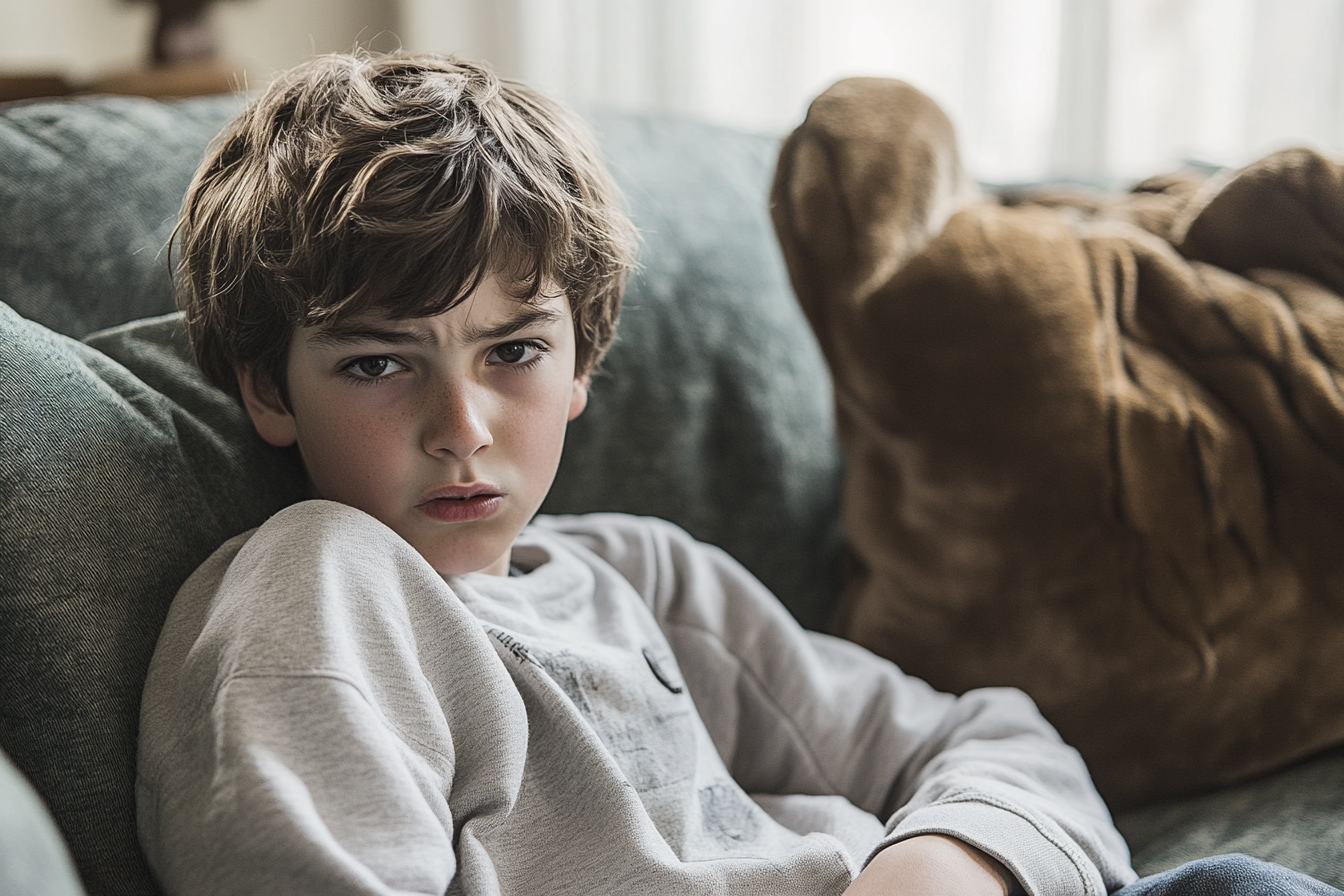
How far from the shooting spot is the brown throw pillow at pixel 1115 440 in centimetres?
92

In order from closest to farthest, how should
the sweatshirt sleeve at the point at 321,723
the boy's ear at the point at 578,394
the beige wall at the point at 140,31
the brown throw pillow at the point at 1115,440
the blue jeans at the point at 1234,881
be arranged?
the sweatshirt sleeve at the point at 321,723 < the blue jeans at the point at 1234,881 < the boy's ear at the point at 578,394 < the brown throw pillow at the point at 1115,440 < the beige wall at the point at 140,31

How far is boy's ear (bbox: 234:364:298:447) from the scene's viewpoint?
70cm

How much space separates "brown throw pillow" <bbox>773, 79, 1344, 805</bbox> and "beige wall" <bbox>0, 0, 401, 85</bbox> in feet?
4.22

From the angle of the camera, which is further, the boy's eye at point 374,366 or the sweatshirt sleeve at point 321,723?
the boy's eye at point 374,366

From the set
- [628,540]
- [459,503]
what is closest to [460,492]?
[459,503]

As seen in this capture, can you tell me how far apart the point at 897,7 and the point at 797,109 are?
0.27m

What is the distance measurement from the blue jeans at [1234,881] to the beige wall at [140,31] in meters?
1.75

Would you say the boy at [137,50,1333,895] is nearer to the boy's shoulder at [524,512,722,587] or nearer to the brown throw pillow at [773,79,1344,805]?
the boy's shoulder at [524,512,722,587]

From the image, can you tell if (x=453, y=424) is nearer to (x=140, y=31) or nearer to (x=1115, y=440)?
(x=1115, y=440)

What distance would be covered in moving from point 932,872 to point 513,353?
15.8 inches

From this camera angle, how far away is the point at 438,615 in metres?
0.60

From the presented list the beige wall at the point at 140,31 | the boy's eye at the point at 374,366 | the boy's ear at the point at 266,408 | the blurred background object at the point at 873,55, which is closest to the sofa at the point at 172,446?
the boy's ear at the point at 266,408

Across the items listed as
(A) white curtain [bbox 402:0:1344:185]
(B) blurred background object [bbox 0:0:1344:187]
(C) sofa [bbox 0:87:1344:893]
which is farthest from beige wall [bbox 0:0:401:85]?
(C) sofa [bbox 0:87:1344:893]

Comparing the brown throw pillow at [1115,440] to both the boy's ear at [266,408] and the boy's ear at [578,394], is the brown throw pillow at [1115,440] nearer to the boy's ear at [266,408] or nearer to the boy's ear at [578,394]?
the boy's ear at [578,394]
